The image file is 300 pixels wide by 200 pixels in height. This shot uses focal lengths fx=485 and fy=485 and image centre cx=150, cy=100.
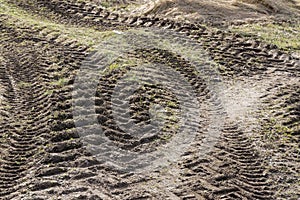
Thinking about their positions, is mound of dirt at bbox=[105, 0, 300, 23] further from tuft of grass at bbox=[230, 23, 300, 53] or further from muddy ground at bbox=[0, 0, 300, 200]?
tuft of grass at bbox=[230, 23, 300, 53]

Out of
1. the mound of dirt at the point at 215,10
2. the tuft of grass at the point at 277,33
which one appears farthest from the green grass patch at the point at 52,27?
the tuft of grass at the point at 277,33

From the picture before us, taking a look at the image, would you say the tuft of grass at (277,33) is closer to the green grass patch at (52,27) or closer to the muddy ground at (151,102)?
the muddy ground at (151,102)

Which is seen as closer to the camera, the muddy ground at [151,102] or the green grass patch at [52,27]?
the muddy ground at [151,102]

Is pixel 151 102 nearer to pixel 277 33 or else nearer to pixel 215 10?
pixel 277 33

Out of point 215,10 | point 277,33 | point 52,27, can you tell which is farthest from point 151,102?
point 215,10

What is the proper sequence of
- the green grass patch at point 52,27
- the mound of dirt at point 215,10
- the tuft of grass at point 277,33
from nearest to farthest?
the green grass patch at point 52,27, the tuft of grass at point 277,33, the mound of dirt at point 215,10

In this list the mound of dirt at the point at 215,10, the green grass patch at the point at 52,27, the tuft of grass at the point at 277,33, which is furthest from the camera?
the mound of dirt at the point at 215,10

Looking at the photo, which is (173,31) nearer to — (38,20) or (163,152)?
(38,20)

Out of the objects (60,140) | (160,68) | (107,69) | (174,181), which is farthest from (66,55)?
(174,181)
